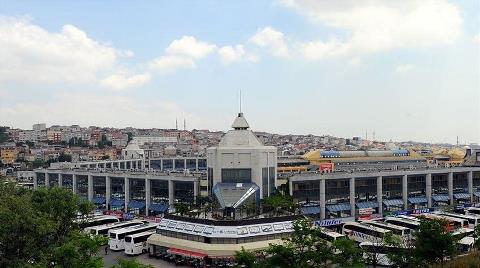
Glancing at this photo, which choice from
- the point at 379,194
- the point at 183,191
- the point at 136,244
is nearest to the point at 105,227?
the point at 136,244

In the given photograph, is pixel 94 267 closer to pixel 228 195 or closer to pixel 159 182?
pixel 228 195

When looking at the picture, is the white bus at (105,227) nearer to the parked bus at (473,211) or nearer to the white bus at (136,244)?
the white bus at (136,244)

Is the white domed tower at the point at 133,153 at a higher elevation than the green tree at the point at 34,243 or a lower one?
higher

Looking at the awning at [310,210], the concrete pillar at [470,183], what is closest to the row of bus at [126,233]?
the awning at [310,210]

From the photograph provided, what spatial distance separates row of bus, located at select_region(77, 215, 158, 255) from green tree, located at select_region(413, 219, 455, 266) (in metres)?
22.8

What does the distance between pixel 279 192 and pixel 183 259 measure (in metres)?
15.2

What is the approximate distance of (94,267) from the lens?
2539 centimetres

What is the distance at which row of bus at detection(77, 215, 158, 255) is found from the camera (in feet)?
142

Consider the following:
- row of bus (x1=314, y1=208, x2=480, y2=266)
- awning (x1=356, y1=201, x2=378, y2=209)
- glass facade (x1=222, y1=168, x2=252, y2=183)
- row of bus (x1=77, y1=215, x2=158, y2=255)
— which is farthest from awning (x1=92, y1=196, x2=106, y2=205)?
row of bus (x1=314, y1=208, x2=480, y2=266)

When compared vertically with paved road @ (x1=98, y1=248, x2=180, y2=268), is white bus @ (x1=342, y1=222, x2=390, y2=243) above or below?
above

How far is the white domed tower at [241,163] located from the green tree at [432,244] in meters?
22.4

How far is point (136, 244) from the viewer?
142 feet

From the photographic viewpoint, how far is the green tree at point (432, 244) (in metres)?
30.6

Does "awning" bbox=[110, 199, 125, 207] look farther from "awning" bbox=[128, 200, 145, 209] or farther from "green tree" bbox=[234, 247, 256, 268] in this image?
"green tree" bbox=[234, 247, 256, 268]
